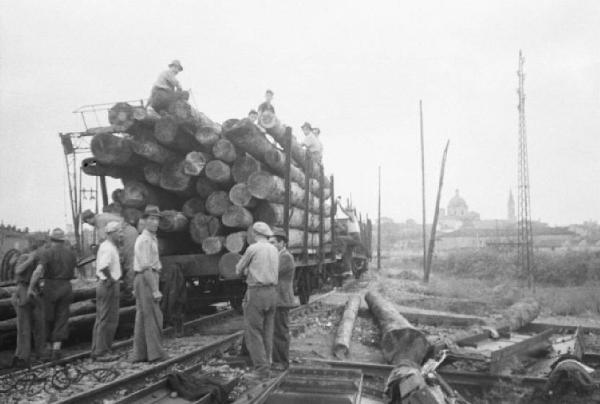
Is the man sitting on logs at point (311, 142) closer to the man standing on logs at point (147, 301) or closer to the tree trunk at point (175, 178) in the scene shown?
the tree trunk at point (175, 178)

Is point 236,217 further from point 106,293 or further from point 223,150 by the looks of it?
point 106,293

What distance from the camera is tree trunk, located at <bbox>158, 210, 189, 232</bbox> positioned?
7.84 m

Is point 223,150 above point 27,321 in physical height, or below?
above

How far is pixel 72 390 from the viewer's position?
5051mm

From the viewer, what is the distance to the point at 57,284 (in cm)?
669

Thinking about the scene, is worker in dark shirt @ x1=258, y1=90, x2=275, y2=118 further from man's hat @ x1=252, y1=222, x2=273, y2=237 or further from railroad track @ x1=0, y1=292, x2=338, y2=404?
A: railroad track @ x1=0, y1=292, x2=338, y2=404

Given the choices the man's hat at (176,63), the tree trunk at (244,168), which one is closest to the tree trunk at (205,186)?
the tree trunk at (244,168)

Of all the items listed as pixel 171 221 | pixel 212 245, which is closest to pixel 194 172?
pixel 171 221

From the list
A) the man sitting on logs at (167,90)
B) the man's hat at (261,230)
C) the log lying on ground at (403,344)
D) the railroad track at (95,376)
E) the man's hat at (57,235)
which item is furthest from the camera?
the man sitting on logs at (167,90)

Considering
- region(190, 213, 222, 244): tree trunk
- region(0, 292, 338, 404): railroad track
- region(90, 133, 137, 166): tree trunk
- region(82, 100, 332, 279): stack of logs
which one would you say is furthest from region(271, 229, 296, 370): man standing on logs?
region(90, 133, 137, 166): tree trunk

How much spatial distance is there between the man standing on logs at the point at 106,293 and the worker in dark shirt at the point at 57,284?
45cm

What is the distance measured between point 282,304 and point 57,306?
3.01 meters

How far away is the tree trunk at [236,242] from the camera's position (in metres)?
7.62

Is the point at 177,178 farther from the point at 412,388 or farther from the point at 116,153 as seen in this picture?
the point at 412,388
